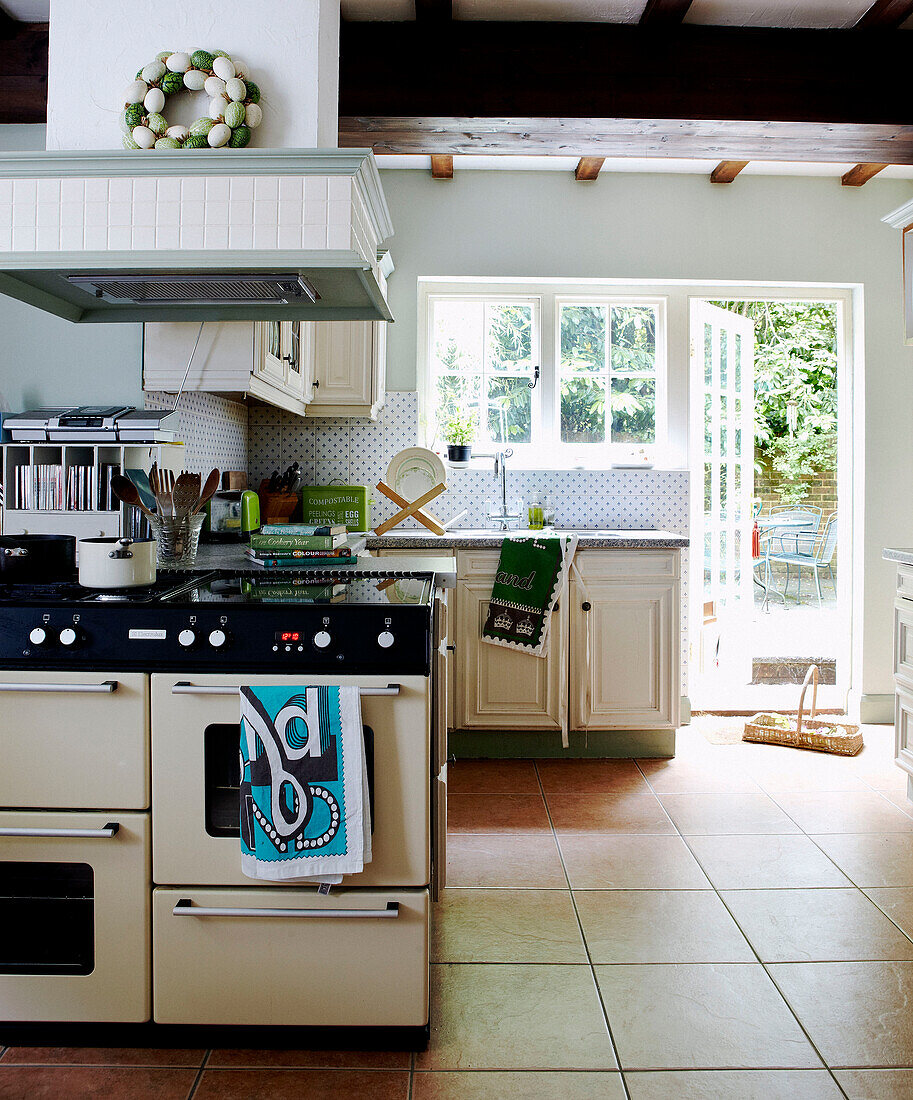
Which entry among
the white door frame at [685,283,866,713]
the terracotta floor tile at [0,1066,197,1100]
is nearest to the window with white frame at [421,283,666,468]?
the white door frame at [685,283,866,713]

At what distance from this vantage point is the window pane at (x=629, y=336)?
4.41m

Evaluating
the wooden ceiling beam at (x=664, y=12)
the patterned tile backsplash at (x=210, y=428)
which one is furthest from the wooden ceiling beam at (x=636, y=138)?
the patterned tile backsplash at (x=210, y=428)

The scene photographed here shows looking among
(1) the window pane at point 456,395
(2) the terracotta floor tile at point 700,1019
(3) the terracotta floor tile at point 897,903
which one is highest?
(1) the window pane at point 456,395

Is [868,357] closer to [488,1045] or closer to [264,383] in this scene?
[264,383]

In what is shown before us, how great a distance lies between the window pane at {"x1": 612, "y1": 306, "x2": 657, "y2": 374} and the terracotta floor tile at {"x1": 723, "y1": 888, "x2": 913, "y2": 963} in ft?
8.87

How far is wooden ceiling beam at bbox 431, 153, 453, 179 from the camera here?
396cm

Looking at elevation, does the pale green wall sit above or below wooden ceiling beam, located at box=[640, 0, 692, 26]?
below

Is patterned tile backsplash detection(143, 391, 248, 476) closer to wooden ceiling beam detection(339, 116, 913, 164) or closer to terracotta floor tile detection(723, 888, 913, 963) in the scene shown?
wooden ceiling beam detection(339, 116, 913, 164)

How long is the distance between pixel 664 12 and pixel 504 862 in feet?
9.16

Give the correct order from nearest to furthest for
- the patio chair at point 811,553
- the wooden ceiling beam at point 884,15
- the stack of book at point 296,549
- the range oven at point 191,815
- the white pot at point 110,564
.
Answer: the range oven at point 191,815
the white pot at point 110,564
the stack of book at point 296,549
the wooden ceiling beam at point 884,15
the patio chair at point 811,553

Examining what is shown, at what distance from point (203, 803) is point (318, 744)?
29 centimetres

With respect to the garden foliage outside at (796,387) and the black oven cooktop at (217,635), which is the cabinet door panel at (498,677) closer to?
the black oven cooktop at (217,635)

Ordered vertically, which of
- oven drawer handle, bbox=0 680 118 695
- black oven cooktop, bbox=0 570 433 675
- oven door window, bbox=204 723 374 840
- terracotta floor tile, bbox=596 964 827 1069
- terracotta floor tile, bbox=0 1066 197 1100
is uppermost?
black oven cooktop, bbox=0 570 433 675

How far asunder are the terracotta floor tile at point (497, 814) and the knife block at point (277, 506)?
1.41 m
